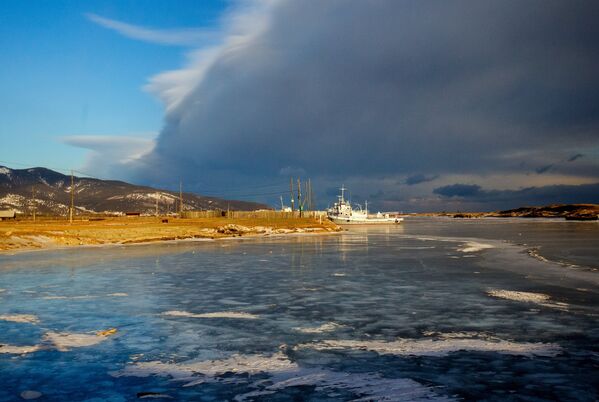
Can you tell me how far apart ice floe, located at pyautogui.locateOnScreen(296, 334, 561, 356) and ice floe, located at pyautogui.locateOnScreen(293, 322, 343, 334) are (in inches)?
38.8

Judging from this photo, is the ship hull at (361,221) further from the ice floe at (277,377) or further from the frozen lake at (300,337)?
the ice floe at (277,377)

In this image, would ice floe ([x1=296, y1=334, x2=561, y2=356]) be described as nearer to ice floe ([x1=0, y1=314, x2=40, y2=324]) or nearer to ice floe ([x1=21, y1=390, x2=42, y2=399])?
ice floe ([x1=21, y1=390, x2=42, y2=399])

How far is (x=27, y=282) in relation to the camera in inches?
790

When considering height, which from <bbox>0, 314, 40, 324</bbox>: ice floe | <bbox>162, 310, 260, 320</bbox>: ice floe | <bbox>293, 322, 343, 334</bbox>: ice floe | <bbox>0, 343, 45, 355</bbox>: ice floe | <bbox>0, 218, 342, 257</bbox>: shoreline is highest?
<bbox>0, 218, 342, 257</bbox>: shoreline

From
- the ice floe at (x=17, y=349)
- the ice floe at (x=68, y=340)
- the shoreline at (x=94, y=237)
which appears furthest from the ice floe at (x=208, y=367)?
the shoreline at (x=94, y=237)

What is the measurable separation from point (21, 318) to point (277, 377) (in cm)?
862

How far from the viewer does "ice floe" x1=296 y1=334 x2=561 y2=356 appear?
31.9ft

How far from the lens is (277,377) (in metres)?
8.23

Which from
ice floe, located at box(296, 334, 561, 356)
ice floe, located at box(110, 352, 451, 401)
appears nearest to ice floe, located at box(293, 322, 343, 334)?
ice floe, located at box(296, 334, 561, 356)

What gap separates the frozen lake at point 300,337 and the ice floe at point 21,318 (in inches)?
2.1

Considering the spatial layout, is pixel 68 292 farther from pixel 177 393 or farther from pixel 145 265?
pixel 177 393

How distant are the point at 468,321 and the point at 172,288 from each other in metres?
11.2

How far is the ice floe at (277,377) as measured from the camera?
24.2ft

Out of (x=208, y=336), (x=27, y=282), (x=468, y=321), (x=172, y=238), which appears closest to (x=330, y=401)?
(x=208, y=336)
